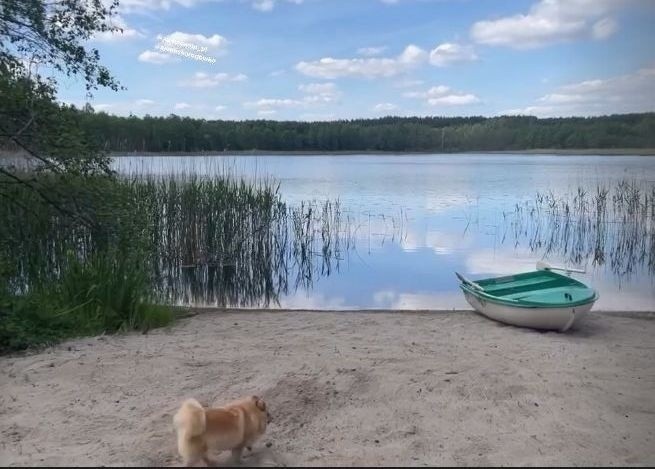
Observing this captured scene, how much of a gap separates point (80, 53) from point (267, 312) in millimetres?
3592

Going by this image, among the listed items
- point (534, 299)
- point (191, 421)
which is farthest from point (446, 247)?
point (191, 421)

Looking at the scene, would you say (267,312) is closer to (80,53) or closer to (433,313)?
(433,313)

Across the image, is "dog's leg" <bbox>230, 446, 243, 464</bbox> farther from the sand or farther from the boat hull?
the boat hull

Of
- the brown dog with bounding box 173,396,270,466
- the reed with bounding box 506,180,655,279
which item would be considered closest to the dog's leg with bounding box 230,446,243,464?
the brown dog with bounding box 173,396,270,466

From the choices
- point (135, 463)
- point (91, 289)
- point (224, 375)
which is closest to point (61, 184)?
point (91, 289)

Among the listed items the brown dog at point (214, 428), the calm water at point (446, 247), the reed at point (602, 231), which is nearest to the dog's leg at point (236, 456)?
the brown dog at point (214, 428)

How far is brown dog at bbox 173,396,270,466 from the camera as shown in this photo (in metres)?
2.98

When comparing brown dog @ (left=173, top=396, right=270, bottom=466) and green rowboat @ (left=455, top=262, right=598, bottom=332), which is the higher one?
brown dog @ (left=173, top=396, right=270, bottom=466)

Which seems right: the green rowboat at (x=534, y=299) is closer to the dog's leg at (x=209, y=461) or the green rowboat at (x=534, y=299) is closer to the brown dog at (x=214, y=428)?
the brown dog at (x=214, y=428)

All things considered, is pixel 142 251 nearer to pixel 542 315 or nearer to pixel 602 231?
pixel 542 315

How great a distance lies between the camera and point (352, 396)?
4152mm

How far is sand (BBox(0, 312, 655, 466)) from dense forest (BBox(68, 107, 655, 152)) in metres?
2.35

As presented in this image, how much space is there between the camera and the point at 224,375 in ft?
15.3

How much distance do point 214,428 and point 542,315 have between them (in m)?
4.58
